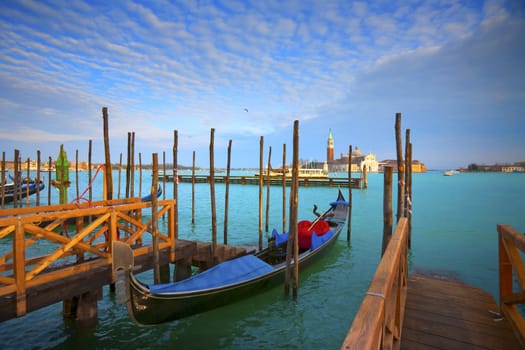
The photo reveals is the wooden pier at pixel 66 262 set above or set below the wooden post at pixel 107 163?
below

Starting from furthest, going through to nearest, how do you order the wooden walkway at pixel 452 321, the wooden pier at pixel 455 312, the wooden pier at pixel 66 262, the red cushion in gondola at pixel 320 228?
the red cushion in gondola at pixel 320 228 → the wooden pier at pixel 66 262 → the wooden walkway at pixel 452 321 → the wooden pier at pixel 455 312

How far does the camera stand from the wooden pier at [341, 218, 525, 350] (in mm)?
2341

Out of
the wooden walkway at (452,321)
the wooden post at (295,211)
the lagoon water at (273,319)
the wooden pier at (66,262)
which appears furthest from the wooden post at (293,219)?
the wooden walkway at (452,321)

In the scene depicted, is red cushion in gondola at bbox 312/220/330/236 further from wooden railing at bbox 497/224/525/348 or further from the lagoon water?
wooden railing at bbox 497/224/525/348

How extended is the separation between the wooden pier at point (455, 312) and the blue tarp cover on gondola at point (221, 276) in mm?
2678

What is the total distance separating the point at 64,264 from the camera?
4.79m

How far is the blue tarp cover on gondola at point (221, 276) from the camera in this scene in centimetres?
443

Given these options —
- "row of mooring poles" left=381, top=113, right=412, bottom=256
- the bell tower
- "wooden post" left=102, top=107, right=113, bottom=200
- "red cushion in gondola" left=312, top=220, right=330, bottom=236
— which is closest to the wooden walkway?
"row of mooring poles" left=381, top=113, right=412, bottom=256

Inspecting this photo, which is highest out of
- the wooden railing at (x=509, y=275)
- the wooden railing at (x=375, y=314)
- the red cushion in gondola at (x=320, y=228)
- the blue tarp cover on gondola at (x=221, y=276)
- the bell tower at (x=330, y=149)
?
the bell tower at (x=330, y=149)

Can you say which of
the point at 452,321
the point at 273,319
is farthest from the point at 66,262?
the point at 452,321

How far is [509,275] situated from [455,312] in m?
0.72

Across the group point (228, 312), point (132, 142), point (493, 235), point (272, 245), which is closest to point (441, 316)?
point (228, 312)

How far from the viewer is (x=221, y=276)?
516cm

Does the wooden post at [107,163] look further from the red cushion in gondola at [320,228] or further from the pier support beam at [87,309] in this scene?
the red cushion in gondola at [320,228]
